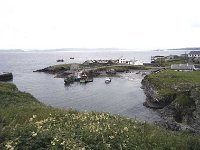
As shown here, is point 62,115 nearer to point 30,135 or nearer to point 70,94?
point 30,135

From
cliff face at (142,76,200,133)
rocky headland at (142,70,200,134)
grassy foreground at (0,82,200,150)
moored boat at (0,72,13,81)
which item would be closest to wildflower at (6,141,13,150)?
grassy foreground at (0,82,200,150)

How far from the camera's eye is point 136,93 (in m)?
79.1

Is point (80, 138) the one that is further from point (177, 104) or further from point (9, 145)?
point (177, 104)

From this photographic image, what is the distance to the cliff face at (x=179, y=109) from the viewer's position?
1624 inches

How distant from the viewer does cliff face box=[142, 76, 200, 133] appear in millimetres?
41247

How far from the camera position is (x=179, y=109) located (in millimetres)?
49125

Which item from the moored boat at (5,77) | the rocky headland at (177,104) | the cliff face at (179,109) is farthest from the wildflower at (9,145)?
the moored boat at (5,77)

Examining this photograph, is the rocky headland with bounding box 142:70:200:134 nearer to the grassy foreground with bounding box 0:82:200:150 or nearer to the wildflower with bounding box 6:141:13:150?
the grassy foreground with bounding box 0:82:200:150

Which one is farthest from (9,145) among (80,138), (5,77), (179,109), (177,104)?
(5,77)

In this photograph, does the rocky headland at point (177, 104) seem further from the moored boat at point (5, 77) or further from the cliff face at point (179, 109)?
the moored boat at point (5, 77)

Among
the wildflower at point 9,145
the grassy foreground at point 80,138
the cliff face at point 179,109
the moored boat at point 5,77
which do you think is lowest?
the moored boat at point 5,77

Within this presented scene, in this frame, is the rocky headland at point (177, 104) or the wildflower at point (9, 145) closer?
the wildflower at point (9, 145)

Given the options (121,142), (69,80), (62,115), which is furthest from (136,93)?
(121,142)

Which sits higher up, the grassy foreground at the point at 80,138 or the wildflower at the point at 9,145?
the wildflower at the point at 9,145
